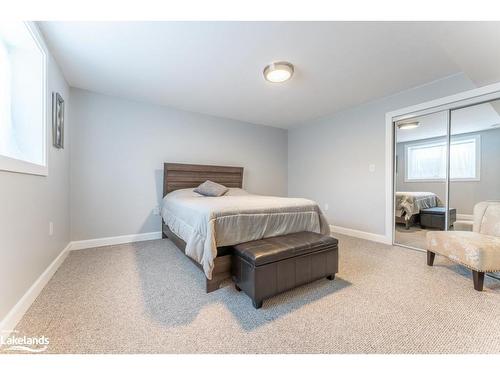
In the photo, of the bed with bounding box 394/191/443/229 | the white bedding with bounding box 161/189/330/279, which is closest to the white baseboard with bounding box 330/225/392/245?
the bed with bounding box 394/191/443/229

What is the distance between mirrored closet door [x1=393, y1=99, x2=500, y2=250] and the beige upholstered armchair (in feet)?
0.34

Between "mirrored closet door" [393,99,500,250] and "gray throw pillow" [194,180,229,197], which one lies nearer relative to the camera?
"mirrored closet door" [393,99,500,250]

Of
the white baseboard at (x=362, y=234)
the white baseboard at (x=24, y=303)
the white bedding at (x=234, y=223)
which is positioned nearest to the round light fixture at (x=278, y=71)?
the white bedding at (x=234, y=223)

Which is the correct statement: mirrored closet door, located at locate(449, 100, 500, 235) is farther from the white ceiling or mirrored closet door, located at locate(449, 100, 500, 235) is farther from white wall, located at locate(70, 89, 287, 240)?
white wall, located at locate(70, 89, 287, 240)

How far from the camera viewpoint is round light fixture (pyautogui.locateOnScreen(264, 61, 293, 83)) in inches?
85.7

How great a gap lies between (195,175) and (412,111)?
3277mm

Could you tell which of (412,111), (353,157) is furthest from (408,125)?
(353,157)

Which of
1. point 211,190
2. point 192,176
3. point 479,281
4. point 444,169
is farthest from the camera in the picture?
point 192,176

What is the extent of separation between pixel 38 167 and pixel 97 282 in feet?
3.58

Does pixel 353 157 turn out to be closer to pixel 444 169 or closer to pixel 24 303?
pixel 444 169

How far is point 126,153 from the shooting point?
3160mm
